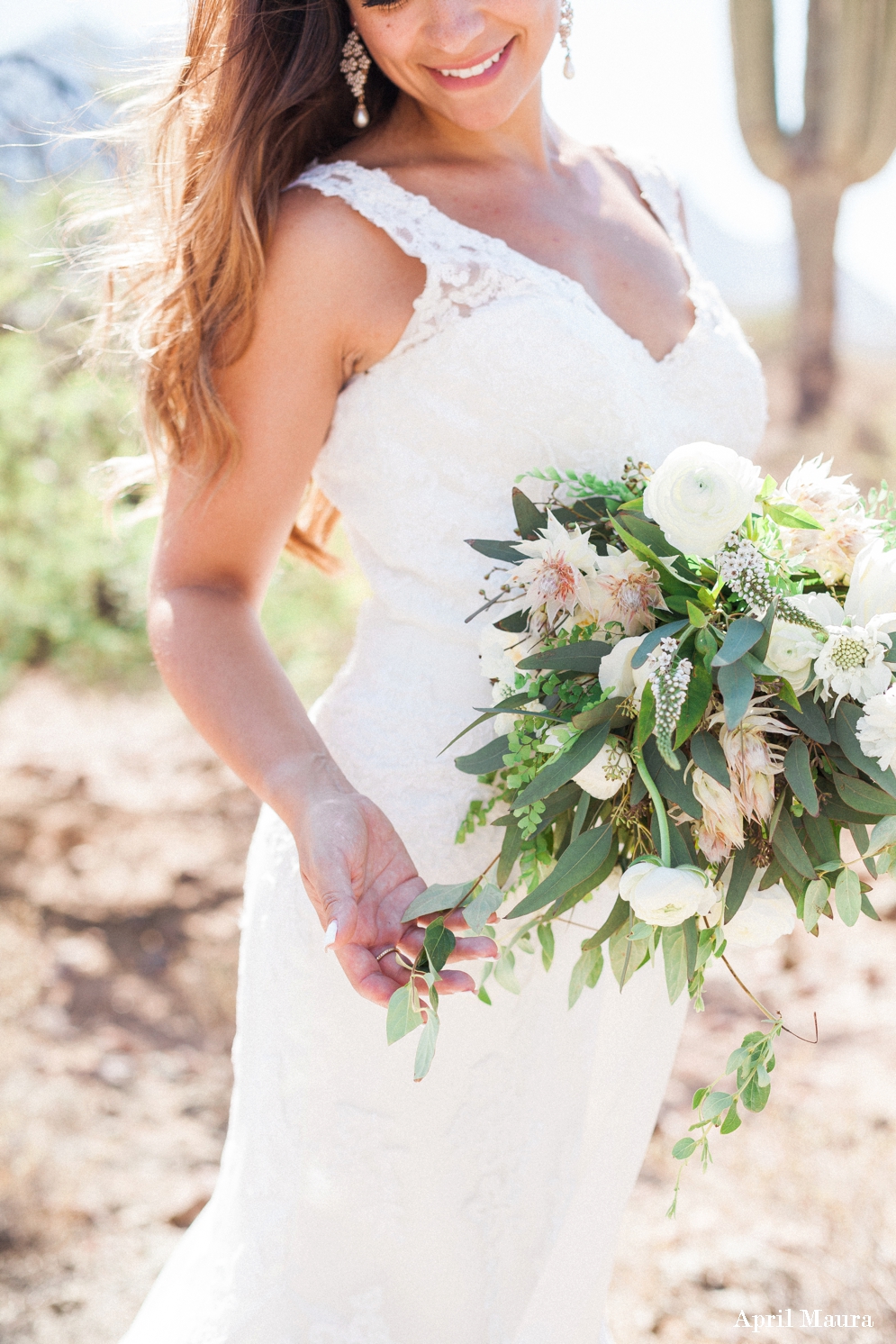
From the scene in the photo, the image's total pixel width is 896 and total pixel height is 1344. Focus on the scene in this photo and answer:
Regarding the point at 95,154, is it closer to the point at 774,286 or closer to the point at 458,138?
the point at 458,138

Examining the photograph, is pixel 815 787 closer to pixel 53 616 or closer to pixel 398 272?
pixel 398 272

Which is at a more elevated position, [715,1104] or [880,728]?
[880,728]

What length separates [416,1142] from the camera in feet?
4.87

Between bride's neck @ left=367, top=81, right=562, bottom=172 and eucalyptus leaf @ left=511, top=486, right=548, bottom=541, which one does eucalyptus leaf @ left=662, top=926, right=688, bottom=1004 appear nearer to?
eucalyptus leaf @ left=511, top=486, right=548, bottom=541

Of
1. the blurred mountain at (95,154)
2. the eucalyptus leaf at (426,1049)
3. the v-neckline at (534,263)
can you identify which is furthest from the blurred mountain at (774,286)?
the eucalyptus leaf at (426,1049)

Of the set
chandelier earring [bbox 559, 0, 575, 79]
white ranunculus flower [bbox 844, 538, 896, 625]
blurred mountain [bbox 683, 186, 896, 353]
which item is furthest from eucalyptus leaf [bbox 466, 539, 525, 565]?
blurred mountain [bbox 683, 186, 896, 353]

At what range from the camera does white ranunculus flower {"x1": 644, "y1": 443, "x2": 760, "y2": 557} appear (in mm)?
1036

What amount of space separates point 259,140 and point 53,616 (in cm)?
437

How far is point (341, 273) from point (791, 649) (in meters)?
0.77

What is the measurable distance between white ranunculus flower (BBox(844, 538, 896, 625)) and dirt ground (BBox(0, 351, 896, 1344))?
192 cm

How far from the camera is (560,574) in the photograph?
3.64 feet

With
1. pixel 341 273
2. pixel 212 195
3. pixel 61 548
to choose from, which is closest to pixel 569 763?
pixel 341 273

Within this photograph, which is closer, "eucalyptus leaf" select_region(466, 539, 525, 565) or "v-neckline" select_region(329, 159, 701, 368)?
"eucalyptus leaf" select_region(466, 539, 525, 565)

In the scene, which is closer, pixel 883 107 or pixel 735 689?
pixel 735 689
